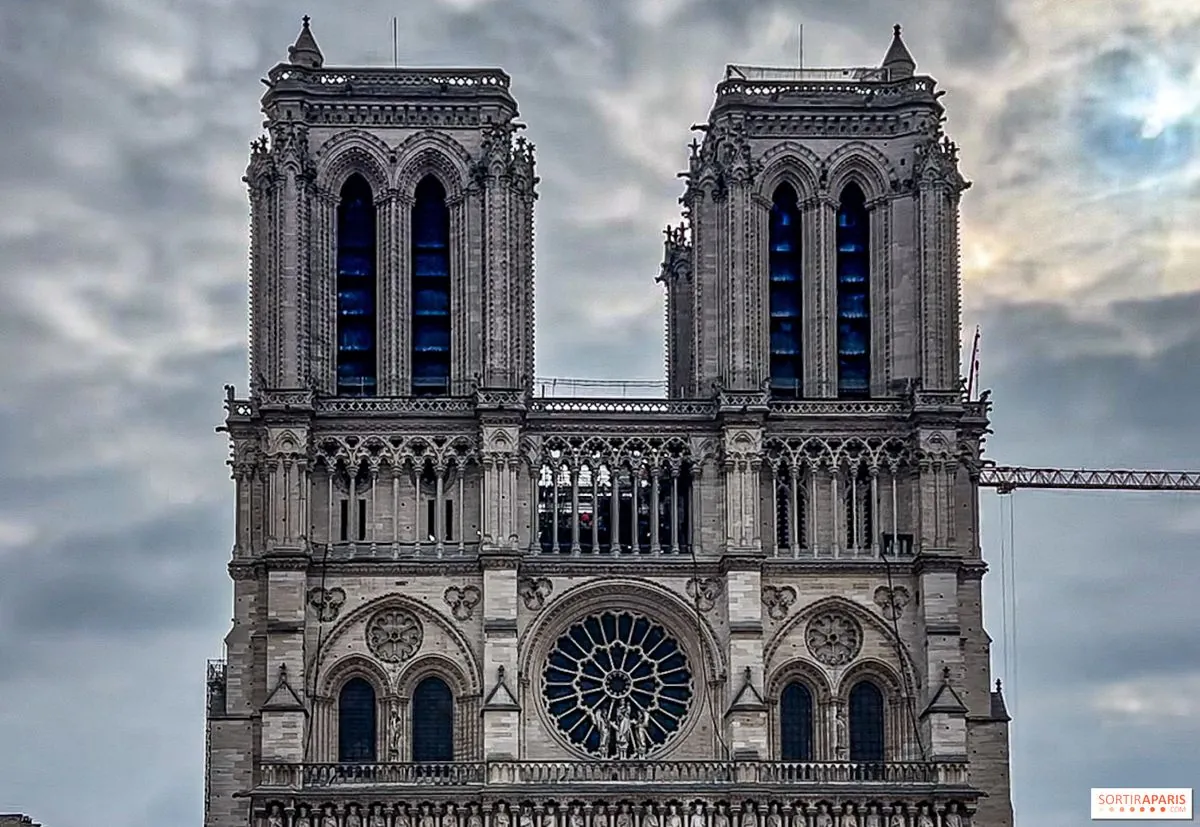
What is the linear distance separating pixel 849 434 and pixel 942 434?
10.4 feet

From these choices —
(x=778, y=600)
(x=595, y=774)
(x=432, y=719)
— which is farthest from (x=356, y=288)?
(x=595, y=774)

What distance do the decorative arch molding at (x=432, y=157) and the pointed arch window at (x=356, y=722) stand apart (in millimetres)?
17141

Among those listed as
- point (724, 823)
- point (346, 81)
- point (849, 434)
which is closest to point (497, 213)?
point (346, 81)

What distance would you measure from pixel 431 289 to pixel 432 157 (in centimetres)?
459

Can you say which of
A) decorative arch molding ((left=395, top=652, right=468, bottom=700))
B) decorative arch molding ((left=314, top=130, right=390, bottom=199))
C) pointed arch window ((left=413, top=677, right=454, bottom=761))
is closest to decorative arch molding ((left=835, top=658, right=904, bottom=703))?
decorative arch molding ((left=395, top=652, right=468, bottom=700))

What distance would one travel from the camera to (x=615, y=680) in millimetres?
100250

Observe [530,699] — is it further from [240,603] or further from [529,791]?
[240,603]

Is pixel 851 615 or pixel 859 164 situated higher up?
pixel 859 164

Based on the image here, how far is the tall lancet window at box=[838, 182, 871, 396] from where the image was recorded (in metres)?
103

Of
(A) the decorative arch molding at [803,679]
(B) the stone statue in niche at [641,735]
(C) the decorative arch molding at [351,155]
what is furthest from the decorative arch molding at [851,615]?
(C) the decorative arch molding at [351,155]

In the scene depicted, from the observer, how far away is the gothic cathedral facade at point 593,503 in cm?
9762

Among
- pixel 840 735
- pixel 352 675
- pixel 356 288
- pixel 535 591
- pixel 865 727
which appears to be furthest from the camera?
pixel 356 288

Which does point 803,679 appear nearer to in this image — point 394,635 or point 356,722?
point 394,635

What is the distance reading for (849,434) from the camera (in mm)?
101000
